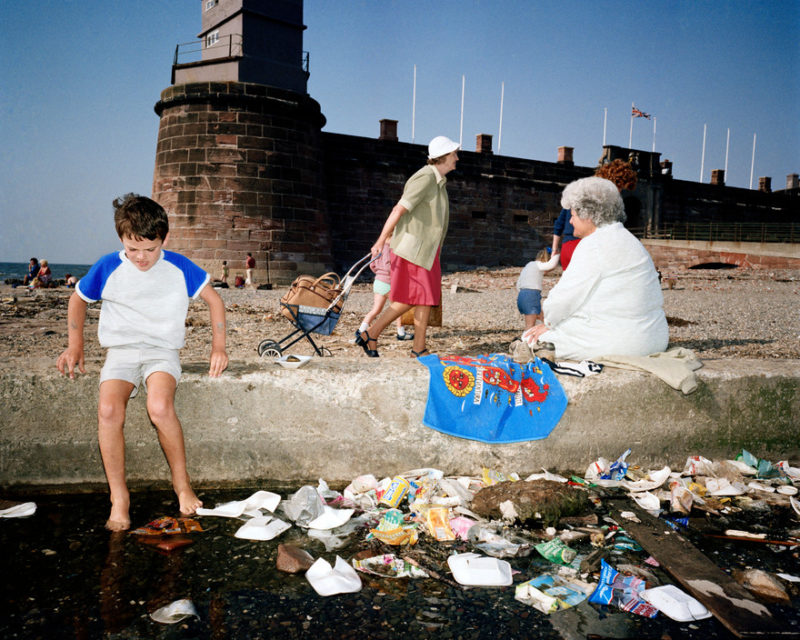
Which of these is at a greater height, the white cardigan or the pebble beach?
the white cardigan

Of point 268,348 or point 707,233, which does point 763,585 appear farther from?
point 707,233

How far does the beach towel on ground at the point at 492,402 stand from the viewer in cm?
261

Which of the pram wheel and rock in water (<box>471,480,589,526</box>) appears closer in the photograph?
rock in water (<box>471,480,589,526</box>)

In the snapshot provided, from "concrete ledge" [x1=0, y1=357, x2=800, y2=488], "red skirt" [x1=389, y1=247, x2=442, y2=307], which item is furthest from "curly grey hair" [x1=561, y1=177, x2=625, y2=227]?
"red skirt" [x1=389, y1=247, x2=442, y2=307]

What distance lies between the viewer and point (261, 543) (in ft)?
6.91

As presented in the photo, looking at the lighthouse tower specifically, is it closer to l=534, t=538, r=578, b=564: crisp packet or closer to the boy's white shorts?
the boy's white shorts

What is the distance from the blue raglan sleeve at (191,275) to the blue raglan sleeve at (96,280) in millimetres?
236

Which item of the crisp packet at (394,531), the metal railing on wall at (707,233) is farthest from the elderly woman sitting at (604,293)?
the metal railing on wall at (707,233)

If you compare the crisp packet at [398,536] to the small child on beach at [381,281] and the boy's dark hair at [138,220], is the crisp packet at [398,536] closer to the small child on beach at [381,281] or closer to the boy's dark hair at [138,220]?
the boy's dark hair at [138,220]

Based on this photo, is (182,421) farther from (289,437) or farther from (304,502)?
(304,502)

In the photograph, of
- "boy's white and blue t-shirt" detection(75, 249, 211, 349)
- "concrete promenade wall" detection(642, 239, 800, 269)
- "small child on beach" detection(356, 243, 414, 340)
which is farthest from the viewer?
"concrete promenade wall" detection(642, 239, 800, 269)

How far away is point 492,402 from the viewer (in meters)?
2.66

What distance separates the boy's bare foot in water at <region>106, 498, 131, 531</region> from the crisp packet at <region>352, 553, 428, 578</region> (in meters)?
0.94

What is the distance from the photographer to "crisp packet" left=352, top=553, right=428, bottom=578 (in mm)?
1888
